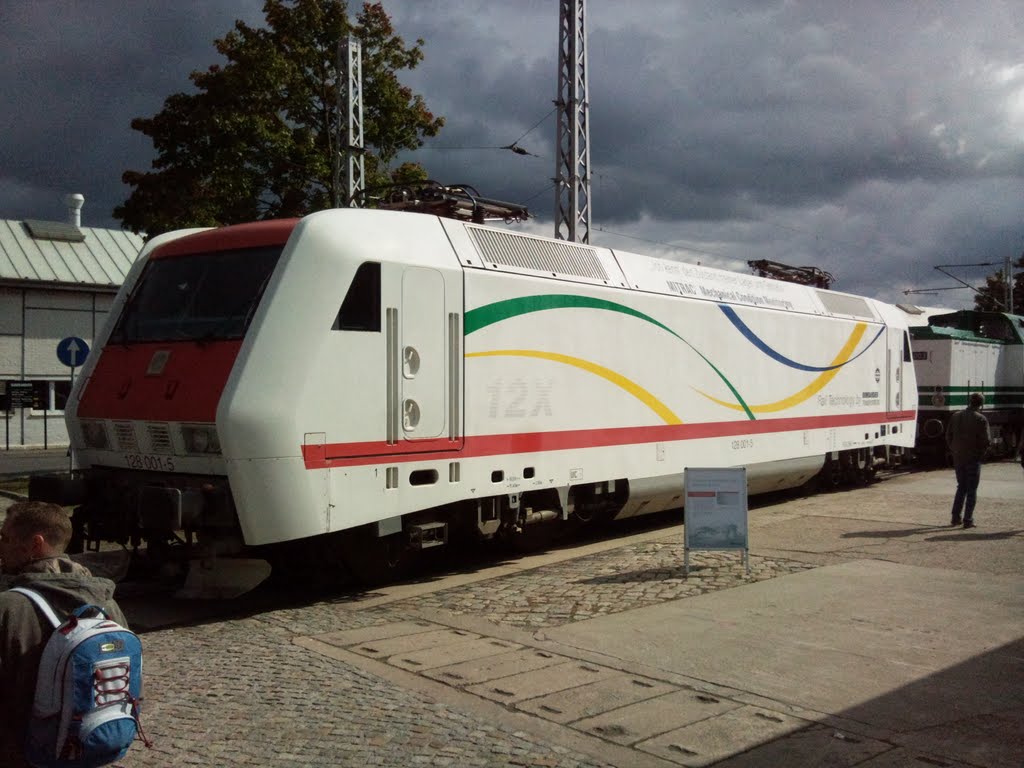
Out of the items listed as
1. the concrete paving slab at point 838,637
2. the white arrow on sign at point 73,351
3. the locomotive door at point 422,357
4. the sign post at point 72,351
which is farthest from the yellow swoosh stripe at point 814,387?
the white arrow on sign at point 73,351

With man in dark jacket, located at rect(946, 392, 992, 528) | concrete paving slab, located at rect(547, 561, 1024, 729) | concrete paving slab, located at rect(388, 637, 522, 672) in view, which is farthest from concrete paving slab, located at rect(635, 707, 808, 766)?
man in dark jacket, located at rect(946, 392, 992, 528)

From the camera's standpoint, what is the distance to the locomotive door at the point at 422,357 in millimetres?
8484

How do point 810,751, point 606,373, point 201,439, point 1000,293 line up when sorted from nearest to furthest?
point 810,751, point 201,439, point 606,373, point 1000,293

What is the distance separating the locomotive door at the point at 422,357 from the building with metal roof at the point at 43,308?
22.4 metres

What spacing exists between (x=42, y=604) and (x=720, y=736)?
343cm

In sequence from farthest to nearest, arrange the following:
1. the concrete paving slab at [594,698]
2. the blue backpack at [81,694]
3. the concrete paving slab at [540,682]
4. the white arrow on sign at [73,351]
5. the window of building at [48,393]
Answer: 1. the window of building at [48,393]
2. the white arrow on sign at [73,351]
3. the concrete paving slab at [540,682]
4. the concrete paving slab at [594,698]
5. the blue backpack at [81,694]

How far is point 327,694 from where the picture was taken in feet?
19.5

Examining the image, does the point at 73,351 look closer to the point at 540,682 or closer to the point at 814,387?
the point at 814,387

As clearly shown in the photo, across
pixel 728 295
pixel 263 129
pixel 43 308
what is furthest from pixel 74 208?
pixel 728 295

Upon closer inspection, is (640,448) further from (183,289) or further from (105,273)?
(105,273)

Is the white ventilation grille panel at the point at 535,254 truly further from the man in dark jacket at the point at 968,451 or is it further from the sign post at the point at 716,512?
the man in dark jacket at the point at 968,451

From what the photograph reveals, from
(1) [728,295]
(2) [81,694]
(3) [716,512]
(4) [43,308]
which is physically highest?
(4) [43,308]

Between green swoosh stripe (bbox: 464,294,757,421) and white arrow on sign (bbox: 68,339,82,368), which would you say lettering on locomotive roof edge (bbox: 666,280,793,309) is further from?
white arrow on sign (bbox: 68,339,82,368)

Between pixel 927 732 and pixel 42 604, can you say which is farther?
pixel 927 732
